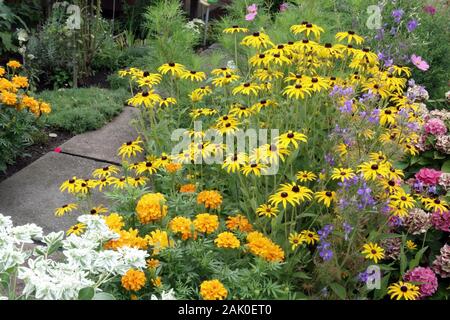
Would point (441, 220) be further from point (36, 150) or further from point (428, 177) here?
point (36, 150)

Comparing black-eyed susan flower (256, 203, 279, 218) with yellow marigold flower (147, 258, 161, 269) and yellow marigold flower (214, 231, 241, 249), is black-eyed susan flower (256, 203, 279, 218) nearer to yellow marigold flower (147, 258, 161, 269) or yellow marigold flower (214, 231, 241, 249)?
yellow marigold flower (214, 231, 241, 249)

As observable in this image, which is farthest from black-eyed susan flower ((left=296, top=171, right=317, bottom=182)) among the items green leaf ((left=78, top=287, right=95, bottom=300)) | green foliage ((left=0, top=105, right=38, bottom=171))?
green foliage ((left=0, top=105, right=38, bottom=171))

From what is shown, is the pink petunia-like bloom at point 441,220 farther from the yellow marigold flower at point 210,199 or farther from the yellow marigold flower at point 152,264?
the yellow marigold flower at point 152,264

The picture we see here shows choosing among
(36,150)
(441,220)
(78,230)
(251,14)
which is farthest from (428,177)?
(36,150)

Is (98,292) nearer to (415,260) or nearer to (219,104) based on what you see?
(415,260)

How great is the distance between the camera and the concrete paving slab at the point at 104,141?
426cm

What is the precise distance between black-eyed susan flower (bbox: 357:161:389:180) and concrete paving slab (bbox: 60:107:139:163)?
211 centimetres

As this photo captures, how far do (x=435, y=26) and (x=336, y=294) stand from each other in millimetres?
3118

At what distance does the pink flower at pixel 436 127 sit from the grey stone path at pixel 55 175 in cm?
197

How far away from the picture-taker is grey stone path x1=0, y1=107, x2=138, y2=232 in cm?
351

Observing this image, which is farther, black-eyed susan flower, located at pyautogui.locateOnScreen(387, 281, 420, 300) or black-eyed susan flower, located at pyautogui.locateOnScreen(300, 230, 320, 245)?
black-eyed susan flower, located at pyautogui.locateOnScreen(300, 230, 320, 245)

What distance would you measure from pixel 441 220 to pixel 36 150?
276 centimetres

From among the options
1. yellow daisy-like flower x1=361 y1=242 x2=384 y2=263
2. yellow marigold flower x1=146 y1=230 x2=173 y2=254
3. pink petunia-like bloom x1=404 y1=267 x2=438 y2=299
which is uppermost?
yellow marigold flower x1=146 y1=230 x2=173 y2=254

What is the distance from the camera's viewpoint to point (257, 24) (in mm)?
5414
